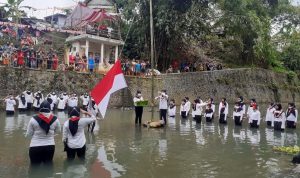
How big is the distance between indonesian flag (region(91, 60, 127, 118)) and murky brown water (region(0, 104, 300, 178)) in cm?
120

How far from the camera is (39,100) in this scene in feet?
78.4

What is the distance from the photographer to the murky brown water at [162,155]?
8883mm

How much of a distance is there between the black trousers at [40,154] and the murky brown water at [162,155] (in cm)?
27

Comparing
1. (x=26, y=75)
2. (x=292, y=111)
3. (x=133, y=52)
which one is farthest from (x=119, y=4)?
(x=292, y=111)

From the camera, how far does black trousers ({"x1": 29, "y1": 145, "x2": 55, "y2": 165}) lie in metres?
8.70

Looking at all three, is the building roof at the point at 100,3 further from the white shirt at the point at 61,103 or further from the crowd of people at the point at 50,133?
the crowd of people at the point at 50,133

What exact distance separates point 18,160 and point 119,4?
1462 inches

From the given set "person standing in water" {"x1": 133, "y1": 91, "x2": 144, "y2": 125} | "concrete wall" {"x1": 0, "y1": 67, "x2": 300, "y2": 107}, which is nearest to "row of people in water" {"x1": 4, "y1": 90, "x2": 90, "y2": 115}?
"concrete wall" {"x1": 0, "y1": 67, "x2": 300, "y2": 107}

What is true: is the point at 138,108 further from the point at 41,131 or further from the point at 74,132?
the point at 41,131

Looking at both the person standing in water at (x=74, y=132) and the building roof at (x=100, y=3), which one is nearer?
the person standing in water at (x=74, y=132)

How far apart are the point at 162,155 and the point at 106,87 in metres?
3.35

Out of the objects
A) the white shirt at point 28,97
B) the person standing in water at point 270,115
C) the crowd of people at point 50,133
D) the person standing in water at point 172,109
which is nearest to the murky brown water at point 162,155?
the crowd of people at point 50,133

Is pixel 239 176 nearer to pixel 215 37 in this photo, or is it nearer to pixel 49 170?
pixel 49 170

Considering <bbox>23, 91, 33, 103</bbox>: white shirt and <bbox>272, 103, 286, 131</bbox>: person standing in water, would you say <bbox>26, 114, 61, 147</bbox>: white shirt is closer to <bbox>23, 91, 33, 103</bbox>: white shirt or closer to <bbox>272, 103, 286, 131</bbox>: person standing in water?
<bbox>272, 103, 286, 131</bbox>: person standing in water
